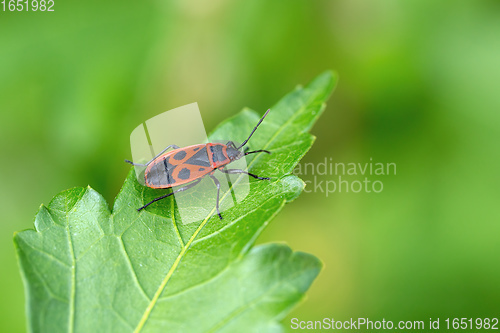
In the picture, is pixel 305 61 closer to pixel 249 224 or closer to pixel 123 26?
pixel 123 26

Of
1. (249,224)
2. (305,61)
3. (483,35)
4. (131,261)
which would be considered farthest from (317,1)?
(131,261)

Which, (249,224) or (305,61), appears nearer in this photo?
(249,224)

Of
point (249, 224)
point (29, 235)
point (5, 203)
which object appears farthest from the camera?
point (5, 203)

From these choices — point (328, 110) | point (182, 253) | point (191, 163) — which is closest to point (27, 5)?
point (191, 163)

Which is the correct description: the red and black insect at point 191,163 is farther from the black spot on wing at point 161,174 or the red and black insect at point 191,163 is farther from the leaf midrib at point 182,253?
the leaf midrib at point 182,253

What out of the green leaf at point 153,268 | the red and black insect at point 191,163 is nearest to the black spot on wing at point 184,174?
the red and black insect at point 191,163

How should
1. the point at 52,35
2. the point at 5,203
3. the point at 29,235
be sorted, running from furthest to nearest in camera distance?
the point at 52,35
the point at 5,203
the point at 29,235

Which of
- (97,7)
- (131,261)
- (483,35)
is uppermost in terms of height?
(97,7)
